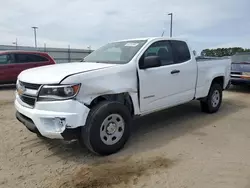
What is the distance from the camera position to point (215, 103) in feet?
21.7

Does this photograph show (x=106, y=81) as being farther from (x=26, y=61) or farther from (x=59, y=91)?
(x=26, y=61)

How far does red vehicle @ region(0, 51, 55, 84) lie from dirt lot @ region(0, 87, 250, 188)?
6.58m

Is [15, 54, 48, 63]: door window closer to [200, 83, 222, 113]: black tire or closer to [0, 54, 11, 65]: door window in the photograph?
[0, 54, 11, 65]: door window

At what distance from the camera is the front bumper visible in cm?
354

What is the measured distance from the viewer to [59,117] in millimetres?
3555

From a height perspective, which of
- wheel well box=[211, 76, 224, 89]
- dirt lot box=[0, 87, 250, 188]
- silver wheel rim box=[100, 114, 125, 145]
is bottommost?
dirt lot box=[0, 87, 250, 188]

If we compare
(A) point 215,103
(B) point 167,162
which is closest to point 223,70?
(A) point 215,103

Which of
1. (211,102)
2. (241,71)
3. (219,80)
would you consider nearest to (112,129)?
(211,102)

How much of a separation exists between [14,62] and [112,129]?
366 inches

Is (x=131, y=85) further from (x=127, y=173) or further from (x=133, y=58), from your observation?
(x=127, y=173)

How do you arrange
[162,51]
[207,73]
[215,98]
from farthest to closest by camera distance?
[215,98], [207,73], [162,51]

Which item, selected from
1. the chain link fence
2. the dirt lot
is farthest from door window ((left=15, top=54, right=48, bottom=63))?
the chain link fence

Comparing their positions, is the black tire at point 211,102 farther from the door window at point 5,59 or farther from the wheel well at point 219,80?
the door window at point 5,59

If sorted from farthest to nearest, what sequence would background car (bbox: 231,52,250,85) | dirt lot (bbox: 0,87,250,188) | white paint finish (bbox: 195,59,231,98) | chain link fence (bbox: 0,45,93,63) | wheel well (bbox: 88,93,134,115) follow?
chain link fence (bbox: 0,45,93,63)
background car (bbox: 231,52,250,85)
white paint finish (bbox: 195,59,231,98)
wheel well (bbox: 88,93,134,115)
dirt lot (bbox: 0,87,250,188)
